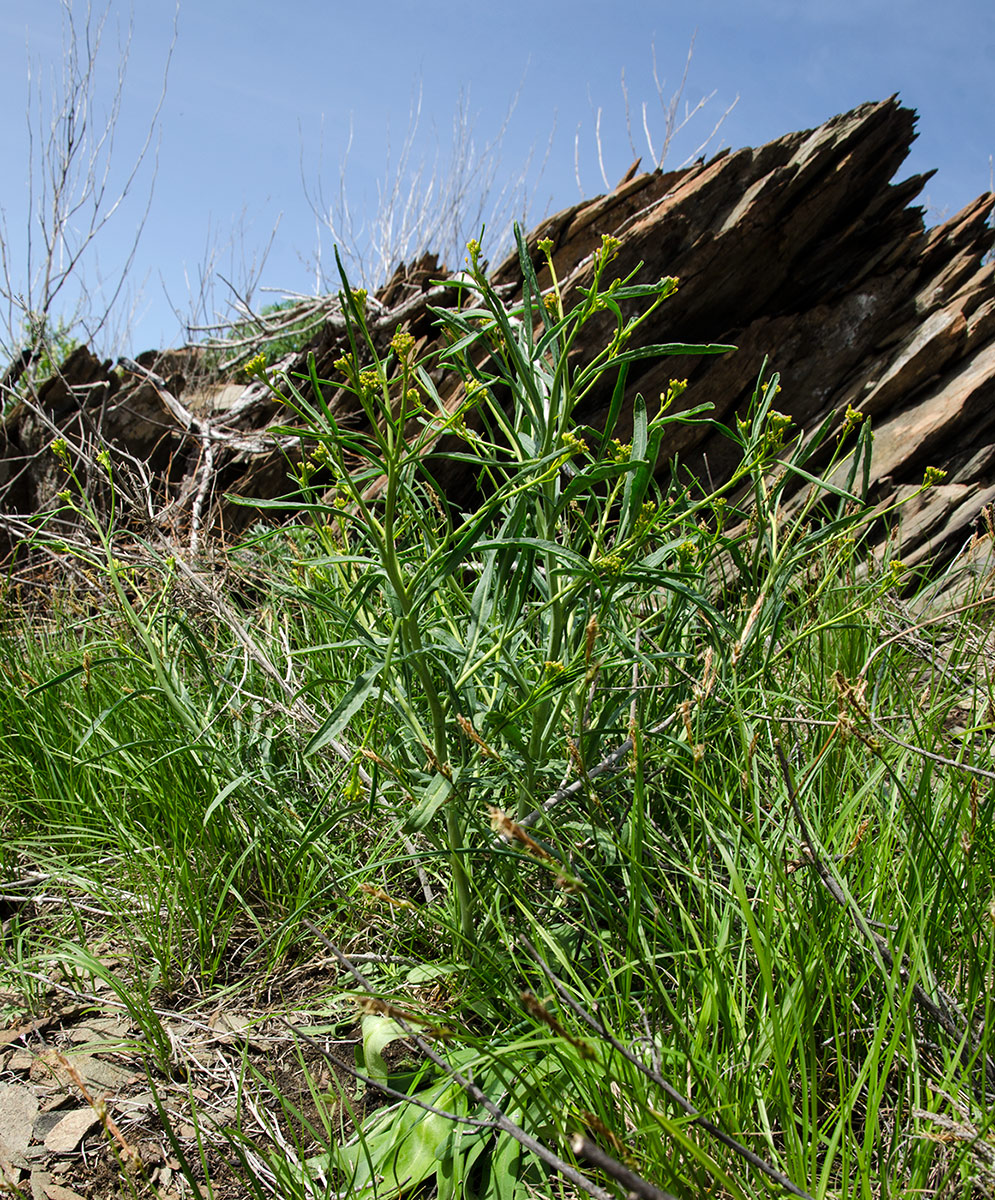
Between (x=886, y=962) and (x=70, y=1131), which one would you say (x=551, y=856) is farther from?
(x=70, y=1131)

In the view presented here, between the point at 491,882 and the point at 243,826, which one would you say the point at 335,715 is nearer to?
the point at 491,882

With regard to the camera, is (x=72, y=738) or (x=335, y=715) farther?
(x=72, y=738)

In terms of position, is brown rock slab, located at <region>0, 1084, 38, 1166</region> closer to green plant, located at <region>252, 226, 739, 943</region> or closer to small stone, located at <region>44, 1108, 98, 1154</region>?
small stone, located at <region>44, 1108, 98, 1154</region>

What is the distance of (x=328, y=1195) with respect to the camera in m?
1.01

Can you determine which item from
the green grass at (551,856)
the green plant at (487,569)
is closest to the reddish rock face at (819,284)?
the green grass at (551,856)

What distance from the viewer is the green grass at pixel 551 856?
0.98 meters

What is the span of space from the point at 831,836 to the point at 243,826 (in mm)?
1177

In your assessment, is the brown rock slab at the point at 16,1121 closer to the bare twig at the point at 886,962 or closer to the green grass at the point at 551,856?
the green grass at the point at 551,856

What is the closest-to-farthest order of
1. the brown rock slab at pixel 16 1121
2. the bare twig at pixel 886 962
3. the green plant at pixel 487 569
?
the bare twig at pixel 886 962 → the green plant at pixel 487 569 → the brown rock slab at pixel 16 1121

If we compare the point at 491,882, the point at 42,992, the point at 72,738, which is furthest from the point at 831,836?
the point at 72,738

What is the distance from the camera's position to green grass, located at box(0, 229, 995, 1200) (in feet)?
3.22

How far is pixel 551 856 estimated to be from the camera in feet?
3.59

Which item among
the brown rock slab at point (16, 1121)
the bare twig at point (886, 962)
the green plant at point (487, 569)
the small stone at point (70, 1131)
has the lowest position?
the small stone at point (70, 1131)

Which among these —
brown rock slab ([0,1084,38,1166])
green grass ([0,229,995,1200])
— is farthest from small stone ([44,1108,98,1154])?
green grass ([0,229,995,1200])
